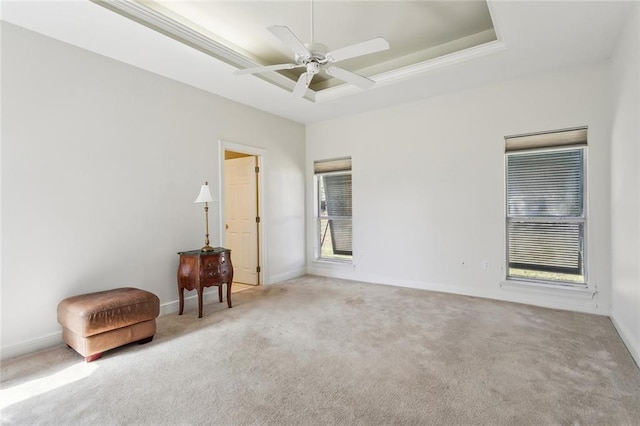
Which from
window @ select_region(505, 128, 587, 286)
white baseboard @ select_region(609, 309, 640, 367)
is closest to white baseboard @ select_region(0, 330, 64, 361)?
white baseboard @ select_region(609, 309, 640, 367)

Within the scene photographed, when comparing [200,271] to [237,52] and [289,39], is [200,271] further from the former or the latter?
[289,39]

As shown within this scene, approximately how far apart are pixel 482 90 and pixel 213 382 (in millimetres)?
4558

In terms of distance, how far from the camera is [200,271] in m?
3.64

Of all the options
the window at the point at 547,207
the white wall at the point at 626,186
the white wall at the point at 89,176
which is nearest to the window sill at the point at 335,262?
the white wall at the point at 89,176

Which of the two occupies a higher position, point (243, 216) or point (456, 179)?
point (456, 179)

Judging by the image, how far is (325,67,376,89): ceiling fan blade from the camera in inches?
107

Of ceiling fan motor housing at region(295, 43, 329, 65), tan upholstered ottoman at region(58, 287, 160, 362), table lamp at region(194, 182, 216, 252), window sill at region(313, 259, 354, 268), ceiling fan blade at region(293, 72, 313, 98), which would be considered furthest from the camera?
window sill at region(313, 259, 354, 268)

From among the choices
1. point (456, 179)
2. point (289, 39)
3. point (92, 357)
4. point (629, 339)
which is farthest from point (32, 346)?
point (629, 339)

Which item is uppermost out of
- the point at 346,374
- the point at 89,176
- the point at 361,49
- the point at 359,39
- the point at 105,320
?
the point at 359,39

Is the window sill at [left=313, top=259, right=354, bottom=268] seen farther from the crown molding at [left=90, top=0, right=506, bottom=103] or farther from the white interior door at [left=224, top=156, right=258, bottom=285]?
the crown molding at [left=90, top=0, right=506, bottom=103]

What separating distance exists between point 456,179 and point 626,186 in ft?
6.07

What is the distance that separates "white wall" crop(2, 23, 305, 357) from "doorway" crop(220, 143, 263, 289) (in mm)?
821

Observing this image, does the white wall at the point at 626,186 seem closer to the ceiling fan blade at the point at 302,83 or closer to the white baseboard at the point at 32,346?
the ceiling fan blade at the point at 302,83

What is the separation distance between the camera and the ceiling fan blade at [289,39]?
2087 millimetres
